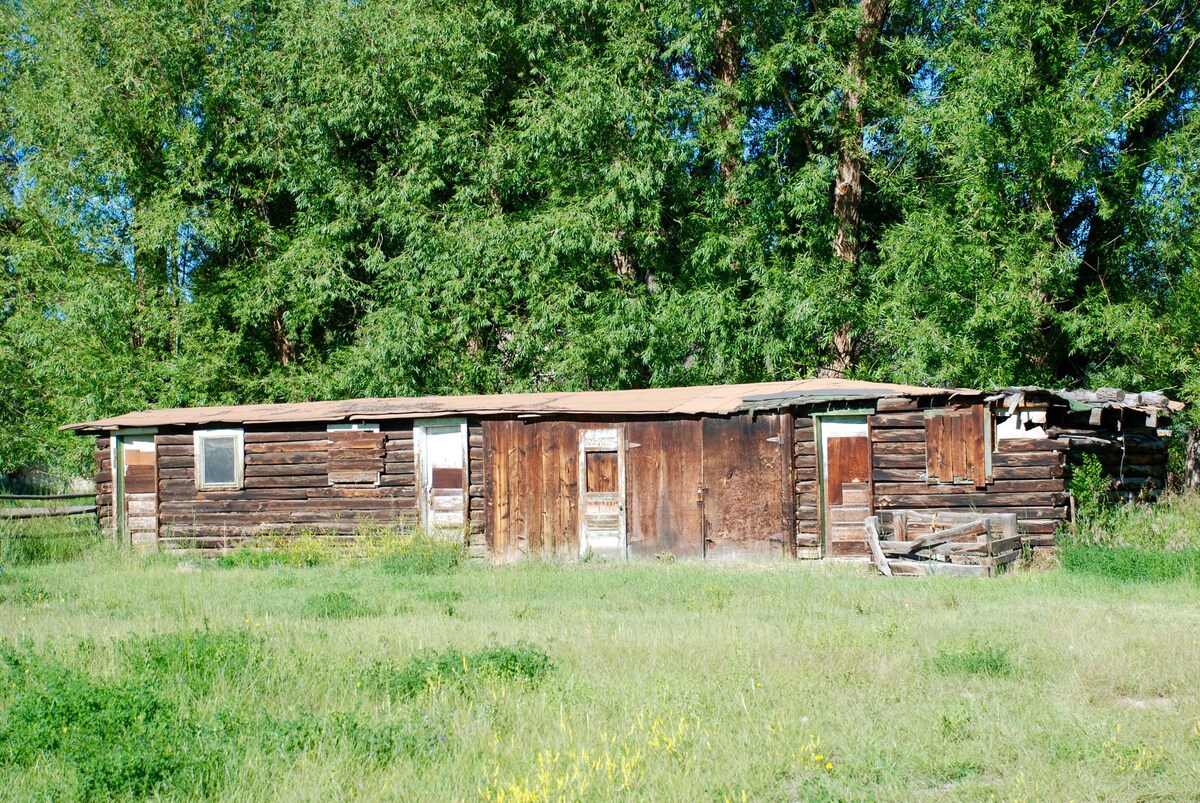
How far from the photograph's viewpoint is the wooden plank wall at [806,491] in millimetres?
15477

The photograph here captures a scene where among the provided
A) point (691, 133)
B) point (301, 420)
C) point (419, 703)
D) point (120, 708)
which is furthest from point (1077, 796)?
point (691, 133)

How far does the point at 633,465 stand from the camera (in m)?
16.3

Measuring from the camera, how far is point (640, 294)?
23.3 meters

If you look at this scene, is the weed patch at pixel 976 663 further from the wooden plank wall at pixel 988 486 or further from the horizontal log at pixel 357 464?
the horizontal log at pixel 357 464

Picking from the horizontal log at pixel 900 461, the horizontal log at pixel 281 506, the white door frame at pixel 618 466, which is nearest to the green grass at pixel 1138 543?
the horizontal log at pixel 900 461

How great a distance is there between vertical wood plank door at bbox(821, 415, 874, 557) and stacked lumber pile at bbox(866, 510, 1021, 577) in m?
0.86

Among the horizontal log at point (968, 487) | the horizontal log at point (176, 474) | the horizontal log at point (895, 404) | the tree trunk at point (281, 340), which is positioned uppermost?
the tree trunk at point (281, 340)

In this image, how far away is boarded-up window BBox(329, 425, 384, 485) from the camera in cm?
1788

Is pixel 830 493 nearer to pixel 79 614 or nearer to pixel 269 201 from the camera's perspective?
pixel 79 614

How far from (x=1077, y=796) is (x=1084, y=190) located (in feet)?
57.5

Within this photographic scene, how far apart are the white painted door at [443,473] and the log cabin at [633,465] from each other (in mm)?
24

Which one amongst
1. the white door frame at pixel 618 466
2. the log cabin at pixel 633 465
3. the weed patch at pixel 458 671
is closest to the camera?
Result: the weed patch at pixel 458 671

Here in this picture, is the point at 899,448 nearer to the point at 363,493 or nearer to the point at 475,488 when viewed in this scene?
the point at 475,488

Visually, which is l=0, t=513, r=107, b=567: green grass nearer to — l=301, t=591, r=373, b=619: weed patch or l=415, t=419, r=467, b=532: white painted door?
l=415, t=419, r=467, b=532: white painted door
